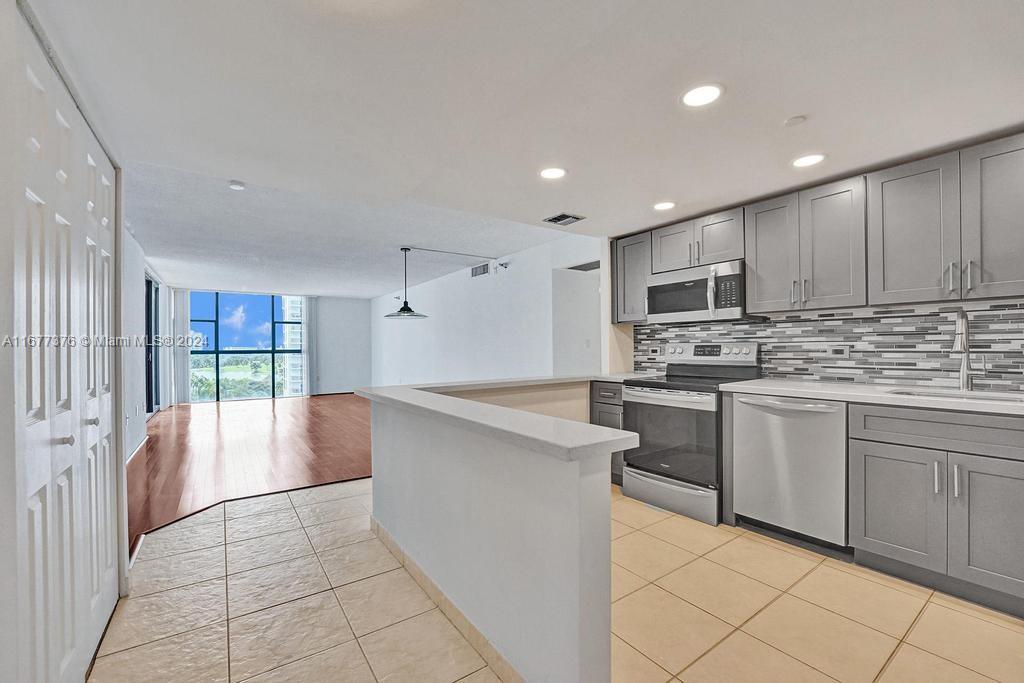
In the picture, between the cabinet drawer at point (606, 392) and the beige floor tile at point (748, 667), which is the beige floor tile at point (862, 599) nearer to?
the beige floor tile at point (748, 667)

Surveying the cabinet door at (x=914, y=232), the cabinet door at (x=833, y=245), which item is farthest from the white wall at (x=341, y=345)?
the cabinet door at (x=914, y=232)

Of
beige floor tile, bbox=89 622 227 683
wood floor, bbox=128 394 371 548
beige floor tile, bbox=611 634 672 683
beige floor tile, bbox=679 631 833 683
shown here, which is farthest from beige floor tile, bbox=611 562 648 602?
wood floor, bbox=128 394 371 548

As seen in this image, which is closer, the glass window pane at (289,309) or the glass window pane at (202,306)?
the glass window pane at (202,306)

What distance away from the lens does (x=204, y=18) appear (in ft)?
4.55

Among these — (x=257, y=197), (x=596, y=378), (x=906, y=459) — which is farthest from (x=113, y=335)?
(x=906, y=459)

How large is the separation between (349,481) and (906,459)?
3897 mm

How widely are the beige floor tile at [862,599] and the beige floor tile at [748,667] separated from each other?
51cm

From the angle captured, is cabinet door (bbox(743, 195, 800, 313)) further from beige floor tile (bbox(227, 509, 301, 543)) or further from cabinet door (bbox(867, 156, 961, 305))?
beige floor tile (bbox(227, 509, 301, 543))

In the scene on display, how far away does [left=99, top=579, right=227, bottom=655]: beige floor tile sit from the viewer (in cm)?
185

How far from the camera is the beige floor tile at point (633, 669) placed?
5.29 ft

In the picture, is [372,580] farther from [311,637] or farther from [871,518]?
[871,518]

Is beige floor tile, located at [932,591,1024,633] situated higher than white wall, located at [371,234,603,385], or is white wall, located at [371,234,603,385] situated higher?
white wall, located at [371,234,603,385]

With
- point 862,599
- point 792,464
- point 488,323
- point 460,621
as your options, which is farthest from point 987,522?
point 488,323

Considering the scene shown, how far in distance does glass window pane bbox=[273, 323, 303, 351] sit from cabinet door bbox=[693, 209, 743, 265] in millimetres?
10353
